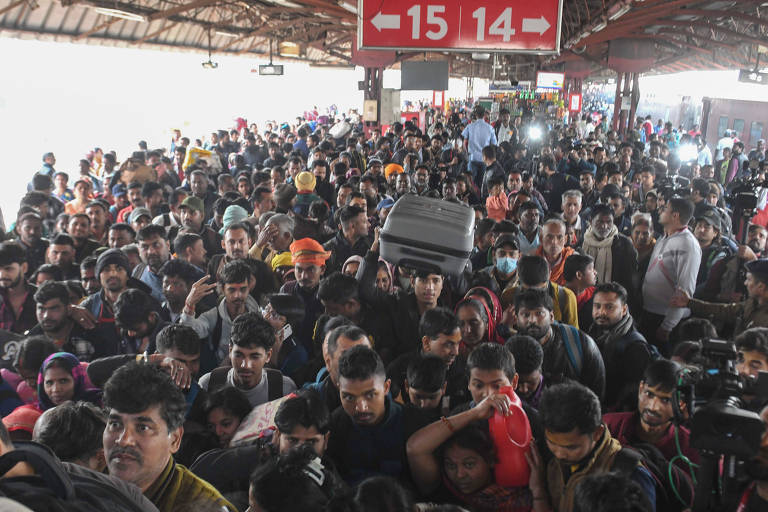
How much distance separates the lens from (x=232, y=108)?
23312mm

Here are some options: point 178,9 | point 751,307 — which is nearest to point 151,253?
point 751,307

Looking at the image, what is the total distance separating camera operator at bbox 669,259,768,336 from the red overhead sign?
2.21 metres

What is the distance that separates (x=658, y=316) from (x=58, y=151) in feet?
46.7

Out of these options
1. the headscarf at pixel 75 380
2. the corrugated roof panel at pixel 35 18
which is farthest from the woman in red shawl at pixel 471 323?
the corrugated roof panel at pixel 35 18

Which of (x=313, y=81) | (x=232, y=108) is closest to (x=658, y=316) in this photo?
(x=232, y=108)

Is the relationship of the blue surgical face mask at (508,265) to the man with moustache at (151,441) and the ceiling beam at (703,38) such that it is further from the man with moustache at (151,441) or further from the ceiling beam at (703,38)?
the ceiling beam at (703,38)

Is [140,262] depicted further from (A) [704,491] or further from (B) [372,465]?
(A) [704,491]

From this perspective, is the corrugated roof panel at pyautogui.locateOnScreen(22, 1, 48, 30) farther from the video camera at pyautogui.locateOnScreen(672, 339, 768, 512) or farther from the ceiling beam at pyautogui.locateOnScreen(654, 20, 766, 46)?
the ceiling beam at pyautogui.locateOnScreen(654, 20, 766, 46)

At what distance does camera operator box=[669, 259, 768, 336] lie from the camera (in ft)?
12.6

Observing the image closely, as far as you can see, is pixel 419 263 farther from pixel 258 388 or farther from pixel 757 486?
pixel 757 486

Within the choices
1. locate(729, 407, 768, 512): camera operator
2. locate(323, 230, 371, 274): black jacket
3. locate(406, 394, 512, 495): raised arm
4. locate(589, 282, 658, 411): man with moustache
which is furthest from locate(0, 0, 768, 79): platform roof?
locate(729, 407, 768, 512): camera operator

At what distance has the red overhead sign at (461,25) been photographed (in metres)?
4.70

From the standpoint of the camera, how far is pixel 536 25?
15.4ft

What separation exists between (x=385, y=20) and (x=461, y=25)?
60cm
